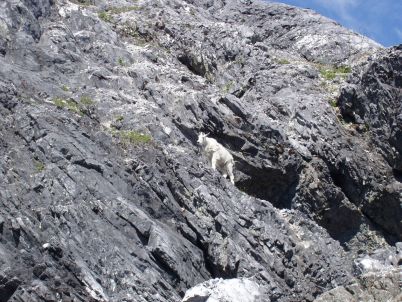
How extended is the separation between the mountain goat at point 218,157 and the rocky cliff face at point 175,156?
43 cm

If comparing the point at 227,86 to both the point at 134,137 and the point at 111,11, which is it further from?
the point at 134,137

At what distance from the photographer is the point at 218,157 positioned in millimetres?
19969

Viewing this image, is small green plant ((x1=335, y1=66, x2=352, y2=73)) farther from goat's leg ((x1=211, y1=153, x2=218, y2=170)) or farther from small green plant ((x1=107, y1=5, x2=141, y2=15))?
goat's leg ((x1=211, y1=153, x2=218, y2=170))

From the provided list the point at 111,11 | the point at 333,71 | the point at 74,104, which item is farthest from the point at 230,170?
the point at 111,11

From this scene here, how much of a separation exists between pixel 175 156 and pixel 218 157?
5.70 ft

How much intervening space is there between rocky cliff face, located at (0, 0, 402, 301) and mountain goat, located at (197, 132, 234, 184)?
43 centimetres

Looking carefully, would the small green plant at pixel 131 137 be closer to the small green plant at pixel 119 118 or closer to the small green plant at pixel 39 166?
the small green plant at pixel 119 118

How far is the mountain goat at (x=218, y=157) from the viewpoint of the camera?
784 inches

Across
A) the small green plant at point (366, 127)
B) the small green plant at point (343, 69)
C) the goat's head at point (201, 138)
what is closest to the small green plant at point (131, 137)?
the goat's head at point (201, 138)

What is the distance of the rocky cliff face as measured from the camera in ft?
47.9

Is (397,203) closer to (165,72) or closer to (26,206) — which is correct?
(165,72)

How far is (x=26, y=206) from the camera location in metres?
14.6

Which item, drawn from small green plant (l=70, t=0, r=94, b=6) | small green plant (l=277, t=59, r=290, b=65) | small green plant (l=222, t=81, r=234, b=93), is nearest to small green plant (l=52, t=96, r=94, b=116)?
small green plant (l=222, t=81, r=234, b=93)

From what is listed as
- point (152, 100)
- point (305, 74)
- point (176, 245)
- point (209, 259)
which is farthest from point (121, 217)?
point (305, 74)
